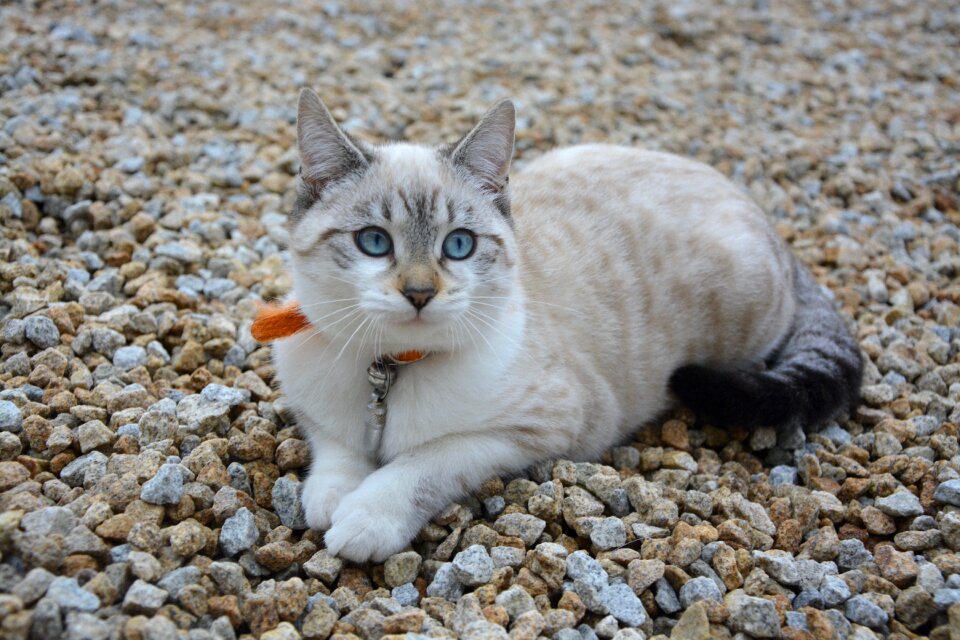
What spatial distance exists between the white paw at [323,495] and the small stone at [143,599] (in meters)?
0.60

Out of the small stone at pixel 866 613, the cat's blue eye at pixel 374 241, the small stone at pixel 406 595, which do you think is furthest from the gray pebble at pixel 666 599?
the cat's blue eye at pixel 374 241

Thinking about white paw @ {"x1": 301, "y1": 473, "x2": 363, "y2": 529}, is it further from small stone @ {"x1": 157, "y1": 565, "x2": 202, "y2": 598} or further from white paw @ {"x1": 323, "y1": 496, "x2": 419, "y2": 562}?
small stone @ {"x1": 157, "y1": 565, "x2": 202, "y2": 598}

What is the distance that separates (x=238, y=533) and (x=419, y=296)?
0.97 m

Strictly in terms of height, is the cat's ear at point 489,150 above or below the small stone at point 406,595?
above

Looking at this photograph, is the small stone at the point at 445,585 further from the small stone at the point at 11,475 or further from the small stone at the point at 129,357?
the small stone at the point at 129,357

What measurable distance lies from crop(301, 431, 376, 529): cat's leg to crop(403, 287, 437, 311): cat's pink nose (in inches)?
29.6

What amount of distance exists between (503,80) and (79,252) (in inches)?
133

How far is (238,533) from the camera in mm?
2600

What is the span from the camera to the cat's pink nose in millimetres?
2547

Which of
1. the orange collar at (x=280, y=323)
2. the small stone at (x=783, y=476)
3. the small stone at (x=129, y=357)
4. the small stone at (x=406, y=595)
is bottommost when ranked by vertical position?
the small stone at (x=783, y=476)

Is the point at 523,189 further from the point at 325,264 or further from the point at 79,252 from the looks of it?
the point at 79,252

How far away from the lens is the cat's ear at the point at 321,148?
111 inches

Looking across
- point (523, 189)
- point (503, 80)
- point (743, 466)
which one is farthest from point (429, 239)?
point (503, 80)

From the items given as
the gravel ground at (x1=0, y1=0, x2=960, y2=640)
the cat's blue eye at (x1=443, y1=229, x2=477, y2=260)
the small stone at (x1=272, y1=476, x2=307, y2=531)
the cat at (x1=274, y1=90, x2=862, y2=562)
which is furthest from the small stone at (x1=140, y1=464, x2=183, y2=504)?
the cat's blue eye at (x1=443, y1=229, x2=477, y2=260)
